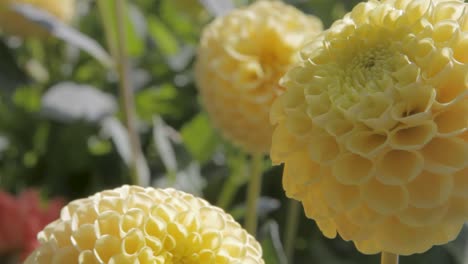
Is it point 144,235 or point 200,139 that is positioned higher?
point 144,235

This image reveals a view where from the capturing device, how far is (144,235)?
425 millimetres

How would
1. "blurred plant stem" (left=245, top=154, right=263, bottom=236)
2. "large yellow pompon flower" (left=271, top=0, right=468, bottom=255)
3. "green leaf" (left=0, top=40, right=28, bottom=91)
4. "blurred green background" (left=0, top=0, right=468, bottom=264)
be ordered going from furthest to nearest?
"green leaf" (left=0, top=40, right=28, bottom=91)
"blurred green background" (left=0, top=0, right=468, bottom=264)
"blurred plant stem" (left=245, top=154, right=263, bottom=236)
"large yellow pompon flower" (left=271, top=0, right=468, bottom=255)

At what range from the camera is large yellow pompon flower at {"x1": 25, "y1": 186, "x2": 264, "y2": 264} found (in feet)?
1.38

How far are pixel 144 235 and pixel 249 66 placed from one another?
0.36m

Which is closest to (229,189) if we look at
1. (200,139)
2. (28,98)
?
(200,139)

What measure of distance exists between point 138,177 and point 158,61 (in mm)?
490

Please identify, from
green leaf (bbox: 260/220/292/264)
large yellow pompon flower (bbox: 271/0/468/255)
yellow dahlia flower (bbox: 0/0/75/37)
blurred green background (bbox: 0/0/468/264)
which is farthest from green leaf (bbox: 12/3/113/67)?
large yellow pompon flower (bbox: 271/0/468/255)

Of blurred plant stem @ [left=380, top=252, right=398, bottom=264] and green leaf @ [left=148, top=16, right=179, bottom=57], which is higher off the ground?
blurred plant stem @ [left=380, top=252, right=398, bottom=264]

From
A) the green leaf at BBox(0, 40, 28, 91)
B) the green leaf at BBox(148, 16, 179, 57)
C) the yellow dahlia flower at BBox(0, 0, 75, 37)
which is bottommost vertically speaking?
the green leaf at BBox(148, 16, 179, 57)

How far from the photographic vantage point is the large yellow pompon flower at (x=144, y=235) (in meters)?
0.42

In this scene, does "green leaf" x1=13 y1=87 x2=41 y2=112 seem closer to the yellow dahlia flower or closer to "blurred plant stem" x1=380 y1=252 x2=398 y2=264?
the yellow dahlia flower

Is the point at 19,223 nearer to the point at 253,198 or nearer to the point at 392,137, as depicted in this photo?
the point at 253,198

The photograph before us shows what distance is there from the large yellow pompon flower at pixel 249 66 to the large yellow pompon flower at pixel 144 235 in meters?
0.29

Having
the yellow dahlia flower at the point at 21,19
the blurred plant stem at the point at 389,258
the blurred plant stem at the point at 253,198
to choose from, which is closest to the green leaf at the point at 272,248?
the blurred plant stem at the point at 253,198
